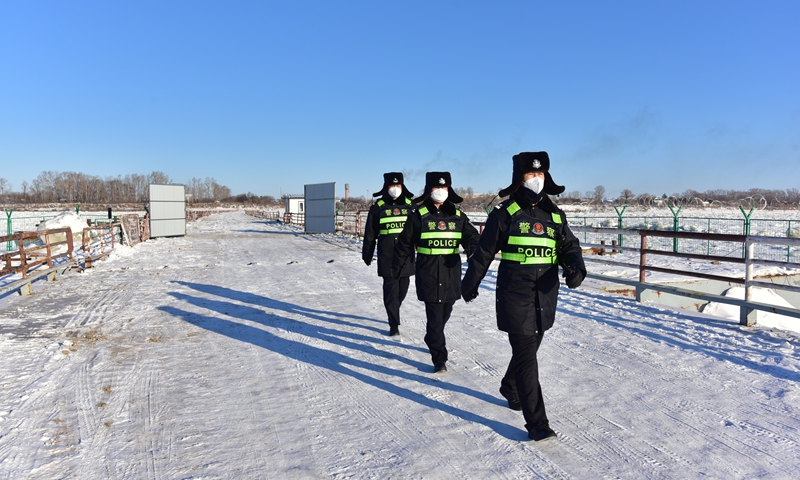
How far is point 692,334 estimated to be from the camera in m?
6.11

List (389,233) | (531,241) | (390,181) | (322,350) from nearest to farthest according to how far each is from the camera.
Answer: (531,241), (322,350), (389,233), (390,181)

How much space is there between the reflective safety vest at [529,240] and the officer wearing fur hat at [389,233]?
263 cm

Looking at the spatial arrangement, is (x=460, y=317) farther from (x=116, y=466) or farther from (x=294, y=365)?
(x=116, y=466)

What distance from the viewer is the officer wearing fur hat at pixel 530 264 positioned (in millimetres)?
3402

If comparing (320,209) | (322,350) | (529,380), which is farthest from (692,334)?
(320,209)

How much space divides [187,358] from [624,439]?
4.28 meters

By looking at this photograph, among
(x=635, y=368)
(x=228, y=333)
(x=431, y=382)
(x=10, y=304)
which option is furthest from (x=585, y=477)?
(x=10, y=304)

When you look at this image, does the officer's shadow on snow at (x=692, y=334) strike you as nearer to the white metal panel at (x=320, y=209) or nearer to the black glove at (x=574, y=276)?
the black glove at (x=574, y=276)

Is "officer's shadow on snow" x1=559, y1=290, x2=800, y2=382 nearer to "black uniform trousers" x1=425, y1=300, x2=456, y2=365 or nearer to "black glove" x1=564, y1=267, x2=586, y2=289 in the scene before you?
"black glove" x1=564, y1=267, x2=586, y2=289

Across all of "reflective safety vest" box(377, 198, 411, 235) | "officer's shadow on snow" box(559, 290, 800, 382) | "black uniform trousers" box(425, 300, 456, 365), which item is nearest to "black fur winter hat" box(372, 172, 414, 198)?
"reflective safety vest" box(377, 198, 411, 235)

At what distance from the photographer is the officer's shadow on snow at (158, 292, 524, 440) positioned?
13.6 ft

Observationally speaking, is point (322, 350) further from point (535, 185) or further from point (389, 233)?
point (535, 185)

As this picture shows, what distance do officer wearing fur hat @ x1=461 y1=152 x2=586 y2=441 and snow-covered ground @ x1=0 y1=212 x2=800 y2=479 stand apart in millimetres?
454

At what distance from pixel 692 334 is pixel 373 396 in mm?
4140
